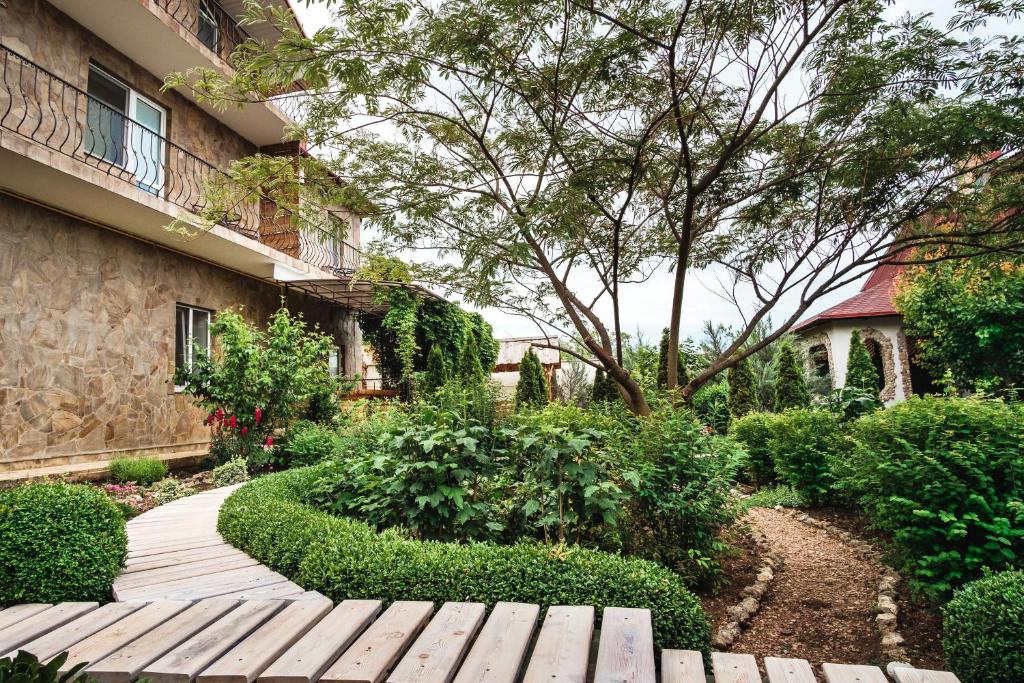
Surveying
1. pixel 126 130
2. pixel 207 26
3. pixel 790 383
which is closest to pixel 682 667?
pixel 126 130

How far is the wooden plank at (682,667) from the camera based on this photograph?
1656mm

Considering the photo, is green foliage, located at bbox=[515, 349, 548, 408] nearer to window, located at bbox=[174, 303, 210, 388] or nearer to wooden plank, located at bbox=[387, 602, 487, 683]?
window, located at bbox=[174, 303, 210, 388]

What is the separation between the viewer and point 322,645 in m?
1.82

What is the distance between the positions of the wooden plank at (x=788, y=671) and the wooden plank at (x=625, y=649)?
0.35 metres

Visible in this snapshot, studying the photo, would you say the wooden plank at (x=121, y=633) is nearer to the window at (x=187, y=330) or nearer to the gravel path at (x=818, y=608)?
the gravel path at (x=818, y=608)

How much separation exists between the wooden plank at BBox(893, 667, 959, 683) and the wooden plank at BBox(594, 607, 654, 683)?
28.0 inches

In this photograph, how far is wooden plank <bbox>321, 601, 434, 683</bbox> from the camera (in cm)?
164

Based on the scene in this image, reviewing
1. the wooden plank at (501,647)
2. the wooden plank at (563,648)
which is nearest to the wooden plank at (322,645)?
the wooden plank at (501,647)

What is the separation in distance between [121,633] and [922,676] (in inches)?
102

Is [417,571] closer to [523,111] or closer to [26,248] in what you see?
[523,111]

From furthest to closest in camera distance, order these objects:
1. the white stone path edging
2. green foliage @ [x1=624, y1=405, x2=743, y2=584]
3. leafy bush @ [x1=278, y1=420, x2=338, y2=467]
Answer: leafy bush @ [x1=278, y1=420, x2=338, y2=467] < green foliage @ [x1=624, y1=405, x2=743, y2=584] < the white stone path edging

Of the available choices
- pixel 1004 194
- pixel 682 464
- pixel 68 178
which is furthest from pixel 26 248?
pixel 1004 194

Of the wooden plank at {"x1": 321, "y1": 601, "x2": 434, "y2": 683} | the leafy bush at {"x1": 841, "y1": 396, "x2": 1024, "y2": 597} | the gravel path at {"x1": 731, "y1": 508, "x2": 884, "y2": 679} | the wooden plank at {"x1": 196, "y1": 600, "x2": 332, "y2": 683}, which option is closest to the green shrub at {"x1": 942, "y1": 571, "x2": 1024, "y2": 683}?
the leafy bush at {"x1": 841, "y1": 396, "x2": 1024, "y2": 597}

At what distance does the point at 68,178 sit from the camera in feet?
21.7
